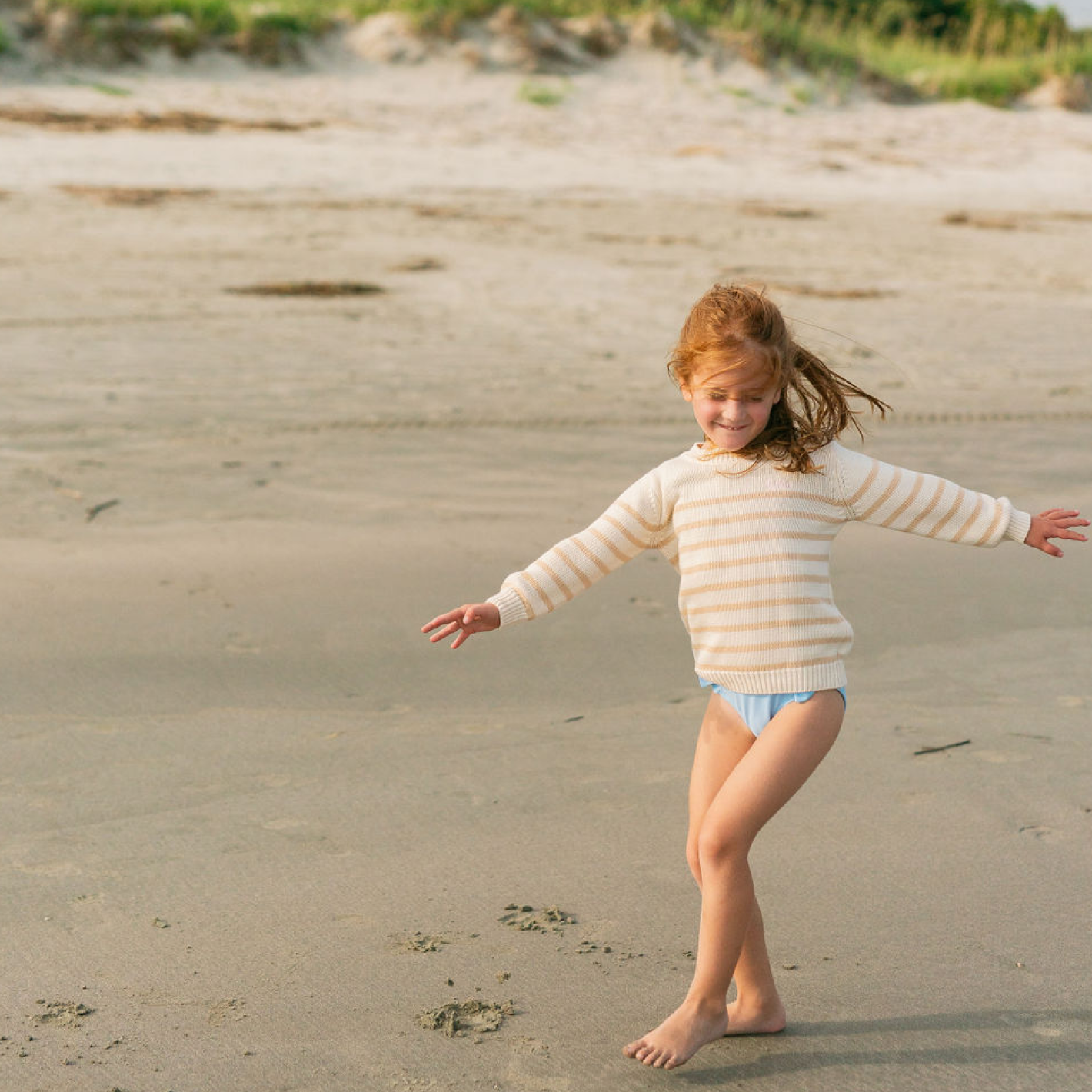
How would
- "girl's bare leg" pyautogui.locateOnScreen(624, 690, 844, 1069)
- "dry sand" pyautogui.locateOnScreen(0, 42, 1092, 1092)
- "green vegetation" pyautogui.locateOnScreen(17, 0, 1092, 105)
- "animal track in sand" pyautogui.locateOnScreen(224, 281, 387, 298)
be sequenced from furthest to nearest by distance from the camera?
"green vegetation" pyautogui.locateOnScreen(17, 0, 1092, 105) < "animal track in sand" pyautogui.locateOnScreen(224, 281, 387, 298) < "dry sand" pyautogui.locateOnScreen(0, 42, 1092, 1092) < "girl's bare leg" pyautogui.locateOnScreen(624, 690, 844, 1069)

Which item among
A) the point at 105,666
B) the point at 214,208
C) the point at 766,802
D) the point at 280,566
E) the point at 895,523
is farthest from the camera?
the point at 214,208

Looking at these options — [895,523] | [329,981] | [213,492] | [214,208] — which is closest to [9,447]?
[213,492]

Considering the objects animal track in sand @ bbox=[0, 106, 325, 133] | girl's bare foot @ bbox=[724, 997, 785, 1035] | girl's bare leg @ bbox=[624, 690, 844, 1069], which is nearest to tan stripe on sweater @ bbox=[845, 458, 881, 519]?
girl's bare leg @ bbox=[624, 690, 844, 1069]

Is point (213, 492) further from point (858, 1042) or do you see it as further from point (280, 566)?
point (858, 1042)

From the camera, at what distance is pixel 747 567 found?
2.34 meters

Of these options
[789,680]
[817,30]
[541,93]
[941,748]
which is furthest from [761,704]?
[817,30]

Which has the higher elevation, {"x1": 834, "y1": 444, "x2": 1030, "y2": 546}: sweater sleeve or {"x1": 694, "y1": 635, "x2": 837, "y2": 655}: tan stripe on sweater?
{"x1": 834, "y1": 444, "x2": 1030, "y2": 546}: sweater sleeve

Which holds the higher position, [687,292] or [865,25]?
[865,25]

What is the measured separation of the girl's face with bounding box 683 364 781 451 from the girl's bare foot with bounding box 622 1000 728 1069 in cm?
92

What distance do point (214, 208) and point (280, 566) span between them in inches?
266

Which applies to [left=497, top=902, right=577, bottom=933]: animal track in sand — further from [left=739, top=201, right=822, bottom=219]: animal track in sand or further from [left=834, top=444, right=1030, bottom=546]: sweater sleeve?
[left=739, top=201, right=822, bottom=219]: animal track in sand

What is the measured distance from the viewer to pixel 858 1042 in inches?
96.3

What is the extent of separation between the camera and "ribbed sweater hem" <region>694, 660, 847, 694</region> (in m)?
2.31

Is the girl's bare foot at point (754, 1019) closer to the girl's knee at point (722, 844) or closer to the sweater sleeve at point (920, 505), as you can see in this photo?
the girl's knee at point (722, 844)
